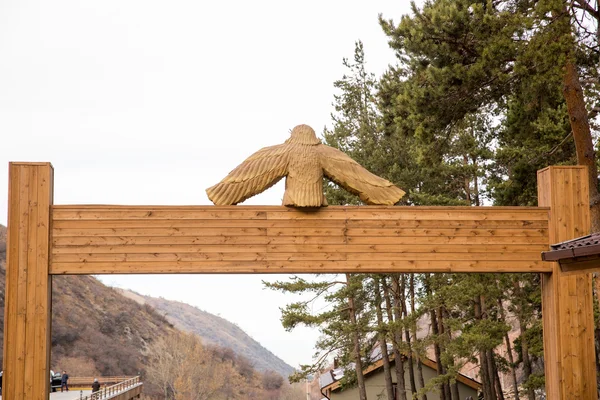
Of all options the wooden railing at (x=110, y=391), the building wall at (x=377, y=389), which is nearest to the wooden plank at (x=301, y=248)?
the wooden railing at (x=110, y=391)

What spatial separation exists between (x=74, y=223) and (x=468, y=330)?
12172 millimetres

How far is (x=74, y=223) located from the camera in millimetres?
7445

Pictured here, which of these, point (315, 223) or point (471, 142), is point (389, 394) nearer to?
point (471, 142)

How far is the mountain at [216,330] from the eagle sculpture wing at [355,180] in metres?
71.8

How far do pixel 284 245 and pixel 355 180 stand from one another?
3.13 feet

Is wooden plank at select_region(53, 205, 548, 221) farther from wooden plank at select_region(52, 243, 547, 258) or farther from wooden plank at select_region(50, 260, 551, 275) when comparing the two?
wooden plank at select_region(50, 260, 551, 275)

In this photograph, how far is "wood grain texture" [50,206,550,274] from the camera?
7449 millimetres

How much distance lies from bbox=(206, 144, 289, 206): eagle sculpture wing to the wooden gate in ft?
0.48

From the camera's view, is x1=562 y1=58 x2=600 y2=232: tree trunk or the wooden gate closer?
the wooden gate

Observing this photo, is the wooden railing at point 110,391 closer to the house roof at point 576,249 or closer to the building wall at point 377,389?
the building wall at point 377,389

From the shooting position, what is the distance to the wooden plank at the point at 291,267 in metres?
7.41

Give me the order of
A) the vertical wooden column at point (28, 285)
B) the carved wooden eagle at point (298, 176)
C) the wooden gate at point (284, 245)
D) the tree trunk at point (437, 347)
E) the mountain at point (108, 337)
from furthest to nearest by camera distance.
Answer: the mountain at point (108, 337) → the tree trunk at point (437, 347) → the carved wooden eagle at point (298, 176) → the wooden gate at point (284, 245) → the vertical wooden column at point (28, 285)

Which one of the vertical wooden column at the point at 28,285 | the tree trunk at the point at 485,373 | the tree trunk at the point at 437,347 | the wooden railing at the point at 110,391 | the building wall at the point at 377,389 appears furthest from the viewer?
the building wall at the point at 377,389

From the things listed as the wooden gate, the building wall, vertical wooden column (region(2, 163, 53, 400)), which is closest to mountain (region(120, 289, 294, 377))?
the building wall
